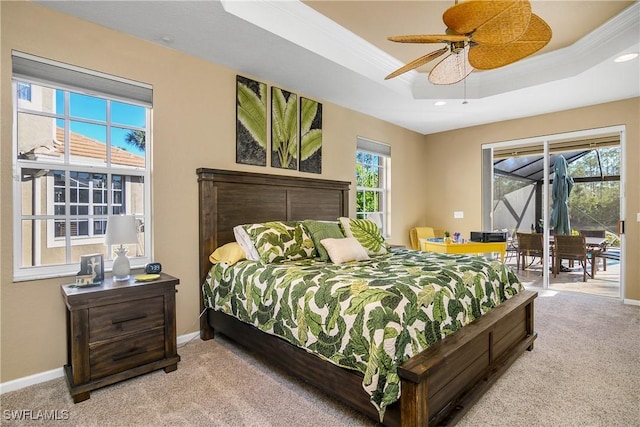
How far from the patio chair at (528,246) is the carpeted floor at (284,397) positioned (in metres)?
2.44

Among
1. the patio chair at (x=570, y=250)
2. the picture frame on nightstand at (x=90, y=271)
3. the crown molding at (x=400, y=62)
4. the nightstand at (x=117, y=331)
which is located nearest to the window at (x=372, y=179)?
the crown molding at (x=400, y=62)

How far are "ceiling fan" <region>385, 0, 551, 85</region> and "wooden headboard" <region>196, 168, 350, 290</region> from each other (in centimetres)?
184

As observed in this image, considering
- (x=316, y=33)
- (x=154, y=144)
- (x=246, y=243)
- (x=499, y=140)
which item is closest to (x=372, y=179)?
(x=499, y=140)

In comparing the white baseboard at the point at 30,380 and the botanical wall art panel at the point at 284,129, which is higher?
the botanical wall art panel at the point at 284,129

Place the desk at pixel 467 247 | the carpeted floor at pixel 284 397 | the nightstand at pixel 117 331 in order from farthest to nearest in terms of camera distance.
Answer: the desk at pixel 467 247
the nightstand at pixel 117 331
the carpeted floor at pixel 284 397

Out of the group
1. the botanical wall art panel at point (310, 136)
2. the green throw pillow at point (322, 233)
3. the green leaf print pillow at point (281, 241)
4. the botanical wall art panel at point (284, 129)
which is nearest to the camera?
the green leaf print pillow at point (281, 241)

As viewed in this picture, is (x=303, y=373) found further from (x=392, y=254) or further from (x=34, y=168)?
(x=34, y=168)

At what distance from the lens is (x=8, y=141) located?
7.20 ft

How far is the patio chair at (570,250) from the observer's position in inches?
184

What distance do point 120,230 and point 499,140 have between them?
213 inches

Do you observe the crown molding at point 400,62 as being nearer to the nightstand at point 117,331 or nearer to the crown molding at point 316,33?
the crown molding at point 316,33

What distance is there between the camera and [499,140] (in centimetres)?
532

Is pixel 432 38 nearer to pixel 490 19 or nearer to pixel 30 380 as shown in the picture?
pixel 490 19

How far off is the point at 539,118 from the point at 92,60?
559cm
